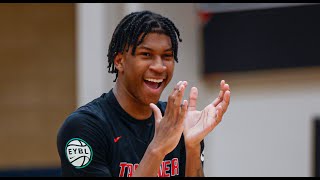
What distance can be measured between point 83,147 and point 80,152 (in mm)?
30

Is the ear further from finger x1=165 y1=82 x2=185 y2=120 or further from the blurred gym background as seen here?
the blurred gym background

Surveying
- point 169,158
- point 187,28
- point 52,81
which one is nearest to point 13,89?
point 52,81

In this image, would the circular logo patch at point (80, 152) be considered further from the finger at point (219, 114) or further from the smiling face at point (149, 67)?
the finger at point (219, 114)

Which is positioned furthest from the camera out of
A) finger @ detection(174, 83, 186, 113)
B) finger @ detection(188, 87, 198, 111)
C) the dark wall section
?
the dark wall section

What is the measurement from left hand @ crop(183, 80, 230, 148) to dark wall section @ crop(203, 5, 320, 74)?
223 inches

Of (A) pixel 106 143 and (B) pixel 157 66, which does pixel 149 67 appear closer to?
(B) pixel 157 66

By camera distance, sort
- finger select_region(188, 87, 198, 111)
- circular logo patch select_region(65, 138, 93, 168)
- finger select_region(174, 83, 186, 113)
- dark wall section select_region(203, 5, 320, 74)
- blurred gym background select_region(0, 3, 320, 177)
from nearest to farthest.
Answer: finger select_region(174, 83, 186, 113)
circular logo patch select_region(65, 138, 93, 168)
finger select_region(188, 87, 198, 111)
blurred gym background select_region(0, 3, 320, 177)
dark wall section select_region(203, 5, 320, 74)

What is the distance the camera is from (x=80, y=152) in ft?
14.0

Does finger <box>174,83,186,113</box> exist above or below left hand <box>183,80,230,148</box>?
above

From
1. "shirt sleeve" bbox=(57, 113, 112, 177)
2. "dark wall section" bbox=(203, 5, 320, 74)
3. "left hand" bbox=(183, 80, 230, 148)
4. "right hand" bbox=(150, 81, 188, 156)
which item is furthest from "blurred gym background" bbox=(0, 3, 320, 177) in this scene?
"right hand" bbox=(150, 81, 188, 156)

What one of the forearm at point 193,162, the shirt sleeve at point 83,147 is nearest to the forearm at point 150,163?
the shirt sleeve at point 83,147

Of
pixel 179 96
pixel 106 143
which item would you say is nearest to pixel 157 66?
pixel 179 96

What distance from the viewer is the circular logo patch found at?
4258 millimetres

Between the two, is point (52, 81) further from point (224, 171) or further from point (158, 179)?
point (158, 179)
